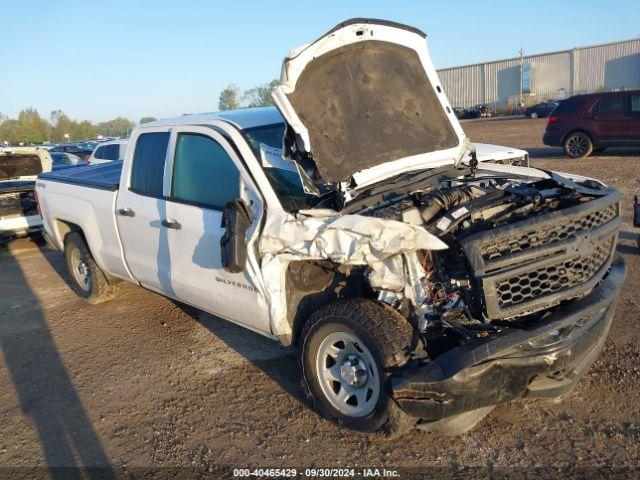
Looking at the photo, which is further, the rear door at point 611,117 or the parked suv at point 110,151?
the rear door at point 611,117

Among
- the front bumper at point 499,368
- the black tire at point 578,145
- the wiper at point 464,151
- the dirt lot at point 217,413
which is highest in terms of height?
the wiper at point 464,151

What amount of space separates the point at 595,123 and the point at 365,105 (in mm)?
12960

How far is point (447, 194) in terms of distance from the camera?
11.6 feet

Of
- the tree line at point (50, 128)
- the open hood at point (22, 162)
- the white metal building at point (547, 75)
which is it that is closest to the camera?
the open hood at point (22, 162)

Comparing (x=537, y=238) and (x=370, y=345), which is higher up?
(x=537, y=238)

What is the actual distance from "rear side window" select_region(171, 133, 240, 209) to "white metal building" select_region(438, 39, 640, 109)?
57856 mm

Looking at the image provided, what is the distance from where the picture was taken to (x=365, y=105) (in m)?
3.99

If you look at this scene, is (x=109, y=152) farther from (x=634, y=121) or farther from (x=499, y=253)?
(x=634, y=121)

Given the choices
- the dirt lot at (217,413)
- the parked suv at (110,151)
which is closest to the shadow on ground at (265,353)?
the dirt lot at (217,413)

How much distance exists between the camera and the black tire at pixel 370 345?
3.09 m

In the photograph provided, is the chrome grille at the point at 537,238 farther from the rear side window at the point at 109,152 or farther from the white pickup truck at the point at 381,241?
the rear side window at the point at 109,152

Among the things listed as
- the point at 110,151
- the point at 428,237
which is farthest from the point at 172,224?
the point at 110,151

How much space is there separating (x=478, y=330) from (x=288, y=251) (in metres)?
1.19

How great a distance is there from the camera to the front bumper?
2844 mm
